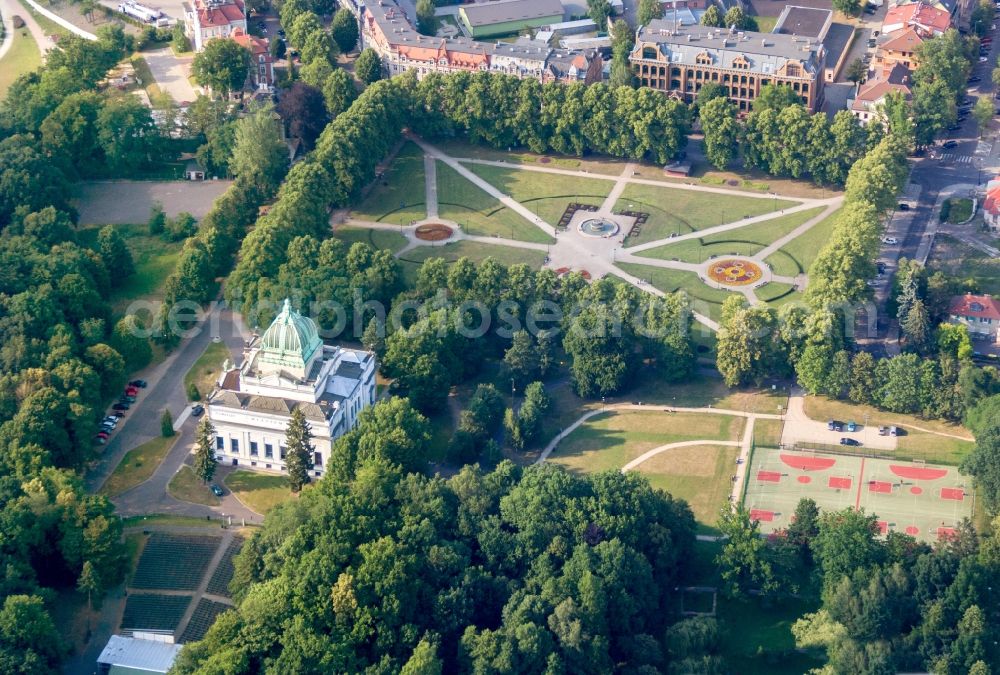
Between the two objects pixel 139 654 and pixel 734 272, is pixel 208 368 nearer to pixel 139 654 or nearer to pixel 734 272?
pixel 139 654

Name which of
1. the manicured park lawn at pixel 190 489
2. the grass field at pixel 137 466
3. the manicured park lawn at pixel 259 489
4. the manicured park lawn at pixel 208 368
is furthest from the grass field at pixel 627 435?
the grass field at pixel 137 466

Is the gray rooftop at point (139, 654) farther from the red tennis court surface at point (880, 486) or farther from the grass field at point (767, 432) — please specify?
the red tennis court surface at point (880, 486)

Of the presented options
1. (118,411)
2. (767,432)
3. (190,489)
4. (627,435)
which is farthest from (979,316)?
(118,411)

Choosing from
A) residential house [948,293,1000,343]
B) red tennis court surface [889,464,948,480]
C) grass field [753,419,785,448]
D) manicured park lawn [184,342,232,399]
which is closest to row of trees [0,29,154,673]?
manicured park lawn [184,342,232,399]

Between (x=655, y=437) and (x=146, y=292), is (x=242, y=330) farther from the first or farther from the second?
(x=655, y=437)

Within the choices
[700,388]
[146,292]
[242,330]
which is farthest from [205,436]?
[700,388]
